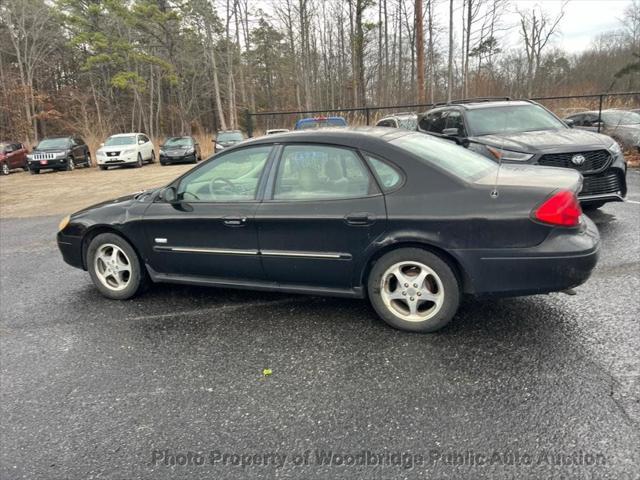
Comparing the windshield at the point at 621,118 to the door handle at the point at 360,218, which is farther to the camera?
the windshield at the point at 621,118

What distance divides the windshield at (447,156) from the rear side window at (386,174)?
0.22 metres

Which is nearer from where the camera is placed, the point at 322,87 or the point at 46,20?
the point at 46,20

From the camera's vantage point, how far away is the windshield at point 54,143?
71.7 ft

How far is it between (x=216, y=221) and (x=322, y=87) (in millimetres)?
41000

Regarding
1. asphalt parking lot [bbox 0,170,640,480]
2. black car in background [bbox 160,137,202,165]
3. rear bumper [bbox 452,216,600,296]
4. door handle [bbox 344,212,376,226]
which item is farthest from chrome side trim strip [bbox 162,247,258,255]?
black car in background [bbox 160,137,202,165]

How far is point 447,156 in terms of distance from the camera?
3744mm

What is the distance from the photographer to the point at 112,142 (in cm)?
2164

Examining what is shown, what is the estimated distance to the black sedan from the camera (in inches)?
124

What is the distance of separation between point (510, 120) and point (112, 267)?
21.0 ft

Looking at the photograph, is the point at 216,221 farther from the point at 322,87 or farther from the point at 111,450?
the point at 322,87

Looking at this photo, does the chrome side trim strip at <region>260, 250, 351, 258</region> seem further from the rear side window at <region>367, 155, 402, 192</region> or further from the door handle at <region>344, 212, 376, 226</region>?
the rear side window at <region>367, 155, 402, 192</region>

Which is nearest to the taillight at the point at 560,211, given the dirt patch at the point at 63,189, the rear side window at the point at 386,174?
the rear side window at the point at 386,174

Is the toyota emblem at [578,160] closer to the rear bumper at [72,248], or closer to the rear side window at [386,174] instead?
the rear side window at [386,174]

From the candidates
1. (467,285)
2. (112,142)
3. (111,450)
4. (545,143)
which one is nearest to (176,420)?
(111,450)
